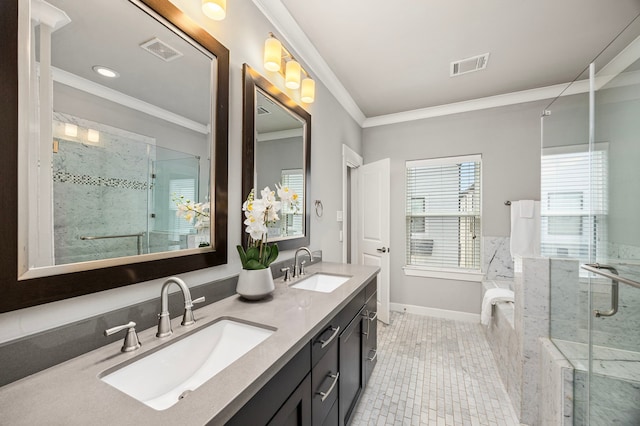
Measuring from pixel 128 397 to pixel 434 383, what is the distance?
214 cm

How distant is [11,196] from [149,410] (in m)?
0.65

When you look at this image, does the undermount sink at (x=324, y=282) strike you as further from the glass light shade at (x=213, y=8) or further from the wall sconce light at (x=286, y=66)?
the glass light shade at (x=213, y=8)

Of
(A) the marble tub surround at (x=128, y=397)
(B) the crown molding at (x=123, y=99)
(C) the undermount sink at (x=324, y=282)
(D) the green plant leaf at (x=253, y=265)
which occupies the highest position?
(B) the crown molding at (x=123, y=99)

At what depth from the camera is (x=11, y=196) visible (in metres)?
0.68

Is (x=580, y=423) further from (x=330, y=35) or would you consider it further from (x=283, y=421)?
(x=330, y=35)

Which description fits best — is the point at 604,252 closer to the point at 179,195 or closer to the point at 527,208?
the point at 527,208

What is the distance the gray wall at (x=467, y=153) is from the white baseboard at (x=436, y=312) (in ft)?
0.15

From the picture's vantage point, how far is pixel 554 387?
4.78 ft

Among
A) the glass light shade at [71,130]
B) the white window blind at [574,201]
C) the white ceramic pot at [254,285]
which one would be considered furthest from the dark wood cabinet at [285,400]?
the white window blind at [574,201]

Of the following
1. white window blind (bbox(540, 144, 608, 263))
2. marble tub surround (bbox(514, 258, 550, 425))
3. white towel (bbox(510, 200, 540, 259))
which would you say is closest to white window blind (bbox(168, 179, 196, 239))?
marble tub surround (bbox(514, 258, 550, 425))

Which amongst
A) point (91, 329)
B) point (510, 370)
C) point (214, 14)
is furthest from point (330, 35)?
point (510, 370)

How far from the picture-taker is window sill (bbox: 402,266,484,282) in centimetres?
318

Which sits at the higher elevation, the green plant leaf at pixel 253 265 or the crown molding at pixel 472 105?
the crown molding at pixel 472 105

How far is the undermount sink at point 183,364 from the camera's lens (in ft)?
2.46
